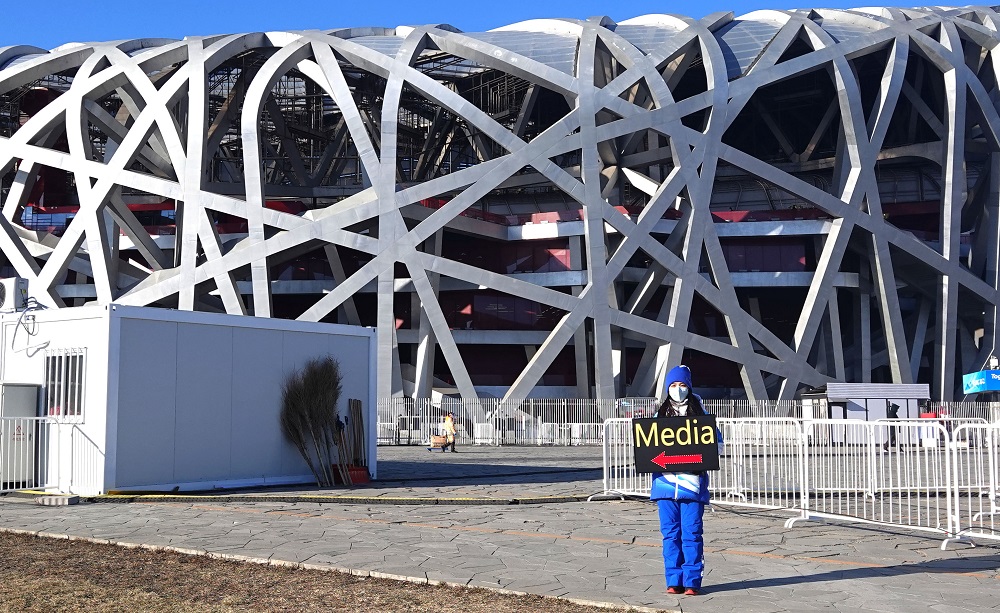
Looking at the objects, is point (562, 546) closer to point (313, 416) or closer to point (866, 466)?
point (866, 466)

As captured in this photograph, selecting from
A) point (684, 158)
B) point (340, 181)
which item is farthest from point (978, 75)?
point (340, 181)

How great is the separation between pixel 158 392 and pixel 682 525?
31.7 ft

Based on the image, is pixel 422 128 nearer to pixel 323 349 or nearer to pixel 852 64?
pixel 852 64

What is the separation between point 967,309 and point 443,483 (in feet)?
99.4

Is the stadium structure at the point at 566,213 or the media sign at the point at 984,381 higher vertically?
the stadium structure at the point at 566,213

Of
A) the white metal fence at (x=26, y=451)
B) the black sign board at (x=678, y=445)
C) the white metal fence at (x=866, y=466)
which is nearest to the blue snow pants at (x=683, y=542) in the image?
the black sign board at (x=678, y=445)

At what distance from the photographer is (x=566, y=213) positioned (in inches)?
1599

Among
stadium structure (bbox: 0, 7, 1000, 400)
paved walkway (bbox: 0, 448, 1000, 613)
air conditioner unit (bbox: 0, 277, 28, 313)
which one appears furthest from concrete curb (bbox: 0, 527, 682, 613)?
stadium structure (bbox: 0, 7, 1000, 400)

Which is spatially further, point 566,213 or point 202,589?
point 566,213

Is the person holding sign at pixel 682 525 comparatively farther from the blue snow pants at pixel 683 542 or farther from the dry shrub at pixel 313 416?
the dry shrub at pixel 313 416

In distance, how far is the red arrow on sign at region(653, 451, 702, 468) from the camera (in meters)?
7.39

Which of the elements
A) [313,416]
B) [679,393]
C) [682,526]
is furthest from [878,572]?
[313,416]

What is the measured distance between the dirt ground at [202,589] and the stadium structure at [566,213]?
82.6 feet

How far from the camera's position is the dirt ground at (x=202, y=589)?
642 centimetres
